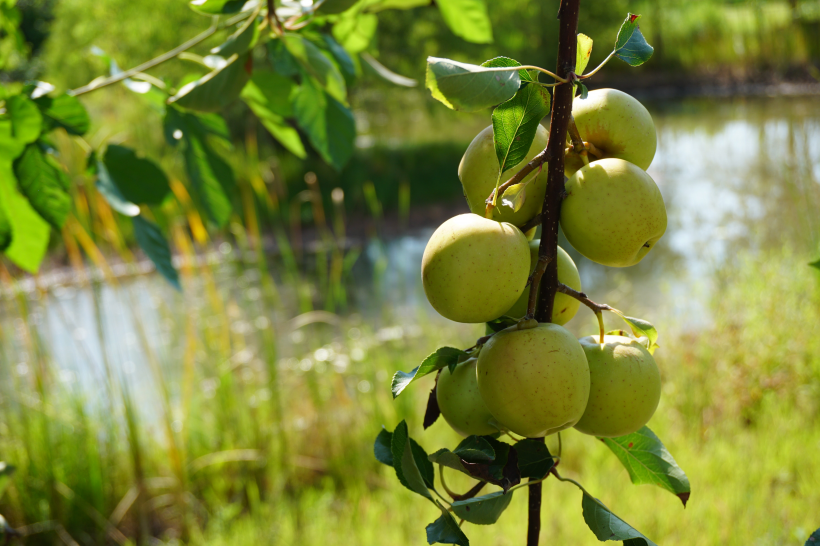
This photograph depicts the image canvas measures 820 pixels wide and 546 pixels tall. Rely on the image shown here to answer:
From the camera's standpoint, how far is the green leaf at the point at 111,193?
56cm

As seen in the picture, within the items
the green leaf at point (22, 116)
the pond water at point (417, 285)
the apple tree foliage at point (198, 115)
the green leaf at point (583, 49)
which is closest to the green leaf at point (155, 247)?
the apple tree foliage at point (198, 115)

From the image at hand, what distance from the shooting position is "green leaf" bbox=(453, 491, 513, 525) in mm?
331

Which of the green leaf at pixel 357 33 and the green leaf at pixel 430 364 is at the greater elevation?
the green leaf at pixel 357 33

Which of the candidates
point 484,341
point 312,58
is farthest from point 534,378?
point 312,58

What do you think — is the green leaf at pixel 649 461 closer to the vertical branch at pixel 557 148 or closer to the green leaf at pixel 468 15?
the vertical branch at pixel 557 148

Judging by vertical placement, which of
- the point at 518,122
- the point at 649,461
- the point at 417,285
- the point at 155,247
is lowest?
the point at 417,285

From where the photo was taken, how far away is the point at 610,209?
1.06ft

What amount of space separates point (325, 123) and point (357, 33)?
0.13 metres

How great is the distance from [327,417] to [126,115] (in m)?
4.78

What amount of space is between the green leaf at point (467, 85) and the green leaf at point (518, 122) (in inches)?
0.8

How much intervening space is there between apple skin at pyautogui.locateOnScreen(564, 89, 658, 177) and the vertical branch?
0.15 feet

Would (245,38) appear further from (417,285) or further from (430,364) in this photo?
(417,285)

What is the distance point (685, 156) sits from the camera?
591 cm

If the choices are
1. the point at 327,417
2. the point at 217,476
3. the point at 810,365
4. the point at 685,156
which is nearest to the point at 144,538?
the point at 217,476
